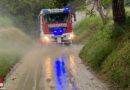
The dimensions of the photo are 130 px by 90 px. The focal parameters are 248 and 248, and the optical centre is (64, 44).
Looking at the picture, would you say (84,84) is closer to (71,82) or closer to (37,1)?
(71,82)

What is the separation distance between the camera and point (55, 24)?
23500 millimetres

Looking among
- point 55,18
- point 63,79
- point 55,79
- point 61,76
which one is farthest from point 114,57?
point 55,18

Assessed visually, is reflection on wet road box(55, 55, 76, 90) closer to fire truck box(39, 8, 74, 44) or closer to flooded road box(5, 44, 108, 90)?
flooded road box(5, 44, 108, 90)

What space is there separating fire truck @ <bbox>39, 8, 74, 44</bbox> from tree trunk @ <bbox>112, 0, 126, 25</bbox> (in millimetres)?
10486

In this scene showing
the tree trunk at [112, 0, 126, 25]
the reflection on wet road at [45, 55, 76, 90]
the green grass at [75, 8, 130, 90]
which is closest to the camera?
the green grass at [75, 8, 130, 90]

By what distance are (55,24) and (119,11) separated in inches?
427

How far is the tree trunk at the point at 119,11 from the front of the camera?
1326 centimetres

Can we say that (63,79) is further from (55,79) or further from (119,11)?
(119,11)

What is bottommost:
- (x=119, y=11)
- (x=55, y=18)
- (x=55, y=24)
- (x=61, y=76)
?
(x=61, y=76)

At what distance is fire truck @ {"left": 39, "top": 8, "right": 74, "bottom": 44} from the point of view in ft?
Result: 76.9

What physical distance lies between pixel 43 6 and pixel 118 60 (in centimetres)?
3044

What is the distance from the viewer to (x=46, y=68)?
14.0 meters

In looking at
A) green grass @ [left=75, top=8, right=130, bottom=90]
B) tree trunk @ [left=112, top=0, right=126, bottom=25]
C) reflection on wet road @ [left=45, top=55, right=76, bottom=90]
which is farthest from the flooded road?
tree trunk @ [left=112, top=0, right=126, bottom=25]

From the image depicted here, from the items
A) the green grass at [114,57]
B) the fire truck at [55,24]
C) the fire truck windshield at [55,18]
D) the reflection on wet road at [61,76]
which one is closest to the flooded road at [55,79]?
the reflection on wet road at [61,76]
